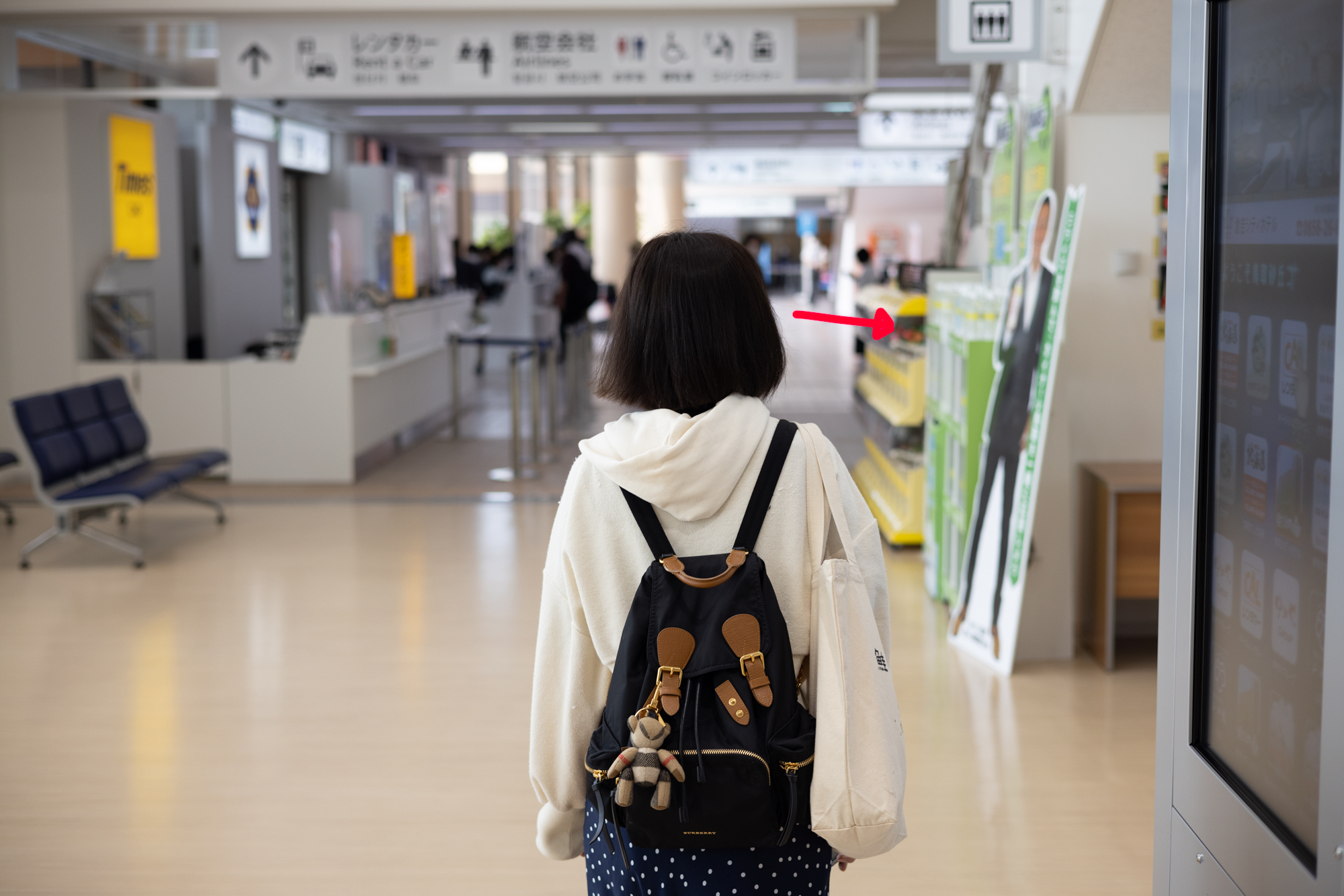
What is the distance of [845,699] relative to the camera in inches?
57.7

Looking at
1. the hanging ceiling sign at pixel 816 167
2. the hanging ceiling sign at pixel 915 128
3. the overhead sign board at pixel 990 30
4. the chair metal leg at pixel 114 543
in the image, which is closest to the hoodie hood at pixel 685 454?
the overhead sign board at pixel 990 30

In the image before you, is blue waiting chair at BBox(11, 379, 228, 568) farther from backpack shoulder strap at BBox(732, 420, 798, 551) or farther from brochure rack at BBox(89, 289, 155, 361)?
backpack shoulder strap at BBox(732, 420, 798, 551)

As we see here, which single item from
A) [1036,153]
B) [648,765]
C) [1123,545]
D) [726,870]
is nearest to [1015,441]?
[1123,545]

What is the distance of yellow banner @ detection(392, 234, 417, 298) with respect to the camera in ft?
42.9

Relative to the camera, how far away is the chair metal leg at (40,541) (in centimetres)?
596

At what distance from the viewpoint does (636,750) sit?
4.71 feet

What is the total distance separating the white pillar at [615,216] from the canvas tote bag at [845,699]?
74.8 ft

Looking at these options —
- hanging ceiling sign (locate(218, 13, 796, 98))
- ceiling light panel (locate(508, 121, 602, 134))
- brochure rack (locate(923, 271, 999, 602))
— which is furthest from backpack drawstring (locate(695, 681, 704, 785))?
ceiling light panel (locate(508, 121, 602, 134))

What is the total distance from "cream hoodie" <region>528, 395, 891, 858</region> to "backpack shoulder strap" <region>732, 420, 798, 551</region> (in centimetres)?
1

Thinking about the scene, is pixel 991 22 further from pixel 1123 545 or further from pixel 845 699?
pixel 845 699

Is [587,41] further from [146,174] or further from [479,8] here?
[146,174]

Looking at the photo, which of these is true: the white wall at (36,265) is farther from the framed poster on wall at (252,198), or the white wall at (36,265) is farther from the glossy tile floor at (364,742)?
the framed poster on wall at (252,198)

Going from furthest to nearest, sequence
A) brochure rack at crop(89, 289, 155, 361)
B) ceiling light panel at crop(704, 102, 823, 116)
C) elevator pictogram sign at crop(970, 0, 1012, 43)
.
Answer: ceiling light panel at crop(704, 102, 823, 116) → brochure rack at crop(89, 289, 155, 361) → elevator pictogram sign at crop(970, 0, 1012, 43)

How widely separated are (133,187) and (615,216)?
610 inches
